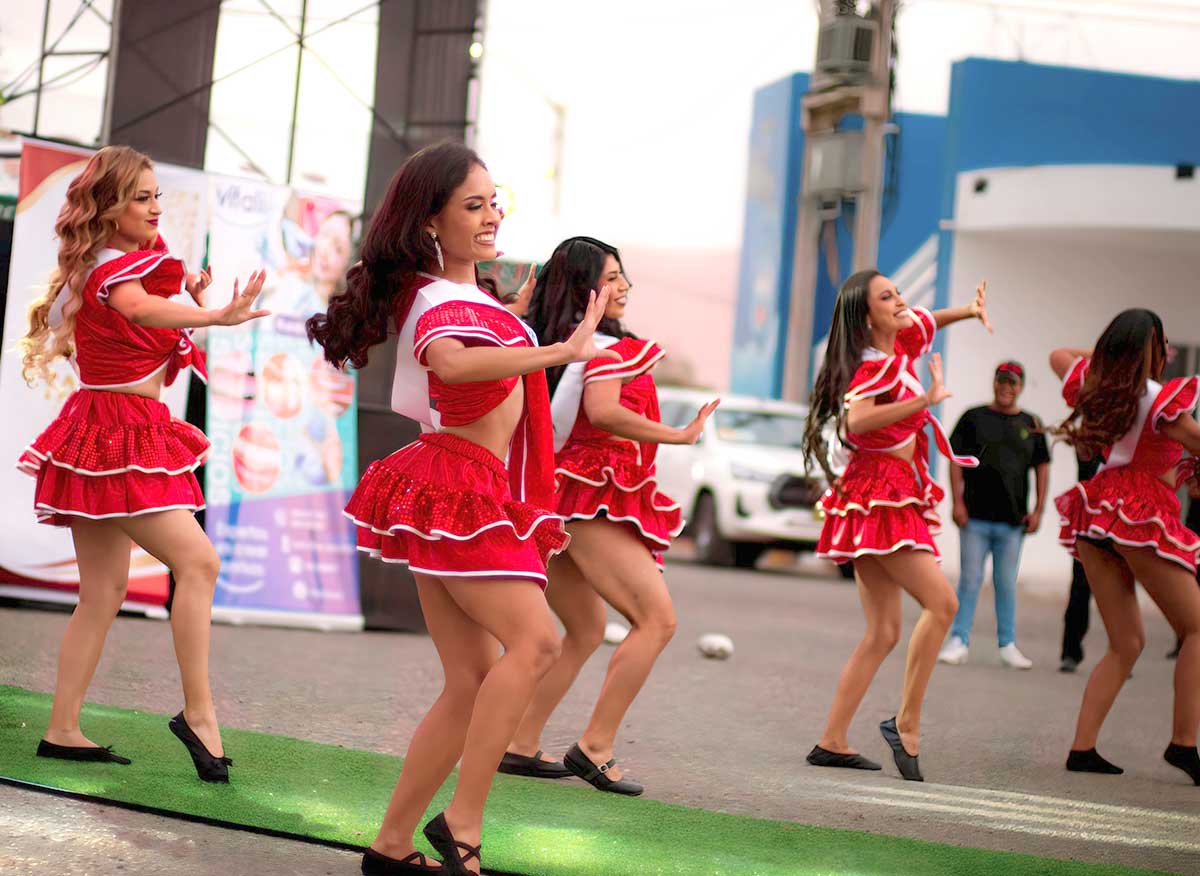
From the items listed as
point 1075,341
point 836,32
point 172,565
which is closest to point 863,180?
point 836,32

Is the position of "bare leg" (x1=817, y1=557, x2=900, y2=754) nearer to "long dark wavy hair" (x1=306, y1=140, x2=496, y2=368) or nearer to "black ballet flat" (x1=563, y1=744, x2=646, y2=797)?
"black ballet flat" (x1=563, y1=744, x2=646, y2=797)

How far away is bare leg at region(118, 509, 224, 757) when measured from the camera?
4879mm

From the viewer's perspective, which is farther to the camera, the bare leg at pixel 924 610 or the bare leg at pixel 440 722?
the bare leg at pixel 924 610

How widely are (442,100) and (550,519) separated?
6224mm

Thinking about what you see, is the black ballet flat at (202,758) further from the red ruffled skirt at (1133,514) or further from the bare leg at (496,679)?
the red ruffled skirt at (1133,514)

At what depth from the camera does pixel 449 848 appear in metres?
3.74

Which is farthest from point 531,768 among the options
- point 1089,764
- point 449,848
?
point 1089,764

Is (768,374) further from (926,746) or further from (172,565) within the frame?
(172,565)

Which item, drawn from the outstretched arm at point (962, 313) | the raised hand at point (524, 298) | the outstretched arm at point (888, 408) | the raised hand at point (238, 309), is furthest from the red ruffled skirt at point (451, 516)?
the outstretched arm at point (962, 313)

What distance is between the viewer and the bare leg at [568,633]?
5.62 meters

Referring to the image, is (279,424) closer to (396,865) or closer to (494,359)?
(396,865)

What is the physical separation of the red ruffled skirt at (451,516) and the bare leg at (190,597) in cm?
116

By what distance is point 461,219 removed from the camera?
3.91 metres

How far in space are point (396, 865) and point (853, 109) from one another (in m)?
20.5
